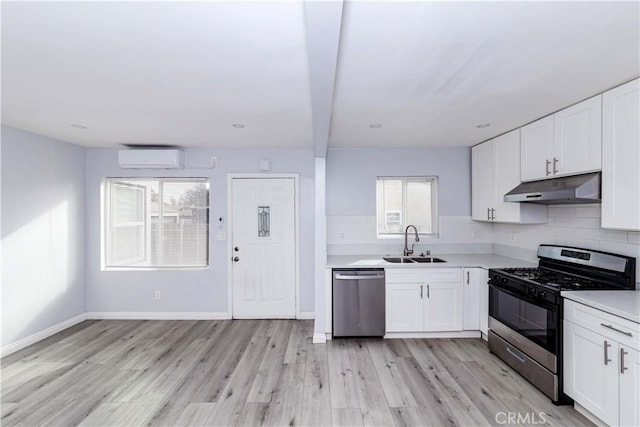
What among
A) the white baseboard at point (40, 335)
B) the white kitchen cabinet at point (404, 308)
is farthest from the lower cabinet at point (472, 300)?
the white baseboard at point (40, 335)

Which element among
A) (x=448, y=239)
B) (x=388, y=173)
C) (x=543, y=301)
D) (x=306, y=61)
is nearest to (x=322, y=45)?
(x=306, y=61)

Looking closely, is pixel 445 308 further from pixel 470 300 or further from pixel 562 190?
pixel 562 190

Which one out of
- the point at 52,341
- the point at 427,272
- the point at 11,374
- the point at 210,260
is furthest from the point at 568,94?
the point at 52,341

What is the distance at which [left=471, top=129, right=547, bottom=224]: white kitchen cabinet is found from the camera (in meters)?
3.32

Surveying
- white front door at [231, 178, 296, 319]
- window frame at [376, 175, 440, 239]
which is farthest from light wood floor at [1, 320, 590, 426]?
window frame at [376, 175, 440, 239]

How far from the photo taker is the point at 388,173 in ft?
14.3

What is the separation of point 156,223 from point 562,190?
4.64m

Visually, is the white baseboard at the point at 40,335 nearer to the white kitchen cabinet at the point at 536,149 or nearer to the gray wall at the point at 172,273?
the gray wall at the point at 172,273

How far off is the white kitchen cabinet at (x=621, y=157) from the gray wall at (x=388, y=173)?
2.03 meters

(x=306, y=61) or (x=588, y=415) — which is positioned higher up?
(x=306, y=61)

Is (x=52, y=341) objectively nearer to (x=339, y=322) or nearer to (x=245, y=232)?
(x=245, y=232)

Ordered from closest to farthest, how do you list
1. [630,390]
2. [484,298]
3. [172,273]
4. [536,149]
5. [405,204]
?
[630,390] → [536,149] → [484,298] → [172,273] → [405,204]

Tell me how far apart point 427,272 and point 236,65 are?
288cm

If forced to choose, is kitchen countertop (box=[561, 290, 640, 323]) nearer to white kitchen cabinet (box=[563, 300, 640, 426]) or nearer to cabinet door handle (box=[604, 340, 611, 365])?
white kitchen cabinet (box=[563, 300, 640, 426])
